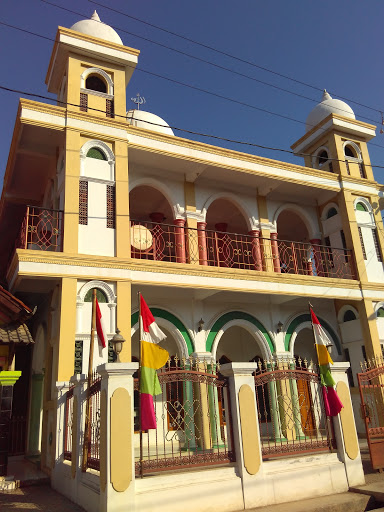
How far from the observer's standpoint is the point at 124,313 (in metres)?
8.00

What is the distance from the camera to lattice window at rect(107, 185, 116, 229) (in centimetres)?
855

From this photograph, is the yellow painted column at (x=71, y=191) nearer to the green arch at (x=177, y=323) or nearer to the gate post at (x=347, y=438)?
the green arch at (x=177, y=323)

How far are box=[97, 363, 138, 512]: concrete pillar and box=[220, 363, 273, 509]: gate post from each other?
1411mm

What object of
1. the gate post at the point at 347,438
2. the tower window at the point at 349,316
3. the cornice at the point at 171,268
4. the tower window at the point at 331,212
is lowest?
the gate post at the point at 347,438

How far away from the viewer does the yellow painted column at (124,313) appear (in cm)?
784

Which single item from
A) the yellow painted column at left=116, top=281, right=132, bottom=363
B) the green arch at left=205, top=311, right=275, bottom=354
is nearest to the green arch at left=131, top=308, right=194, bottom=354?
the green arch at left=205, top=311, right=275, bottom=354

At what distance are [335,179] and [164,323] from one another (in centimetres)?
618

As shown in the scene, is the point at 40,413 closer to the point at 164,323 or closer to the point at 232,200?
the point at 164,323

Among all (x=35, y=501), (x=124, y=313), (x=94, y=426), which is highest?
(x=124, y=313)

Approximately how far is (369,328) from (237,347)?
3.46 meters

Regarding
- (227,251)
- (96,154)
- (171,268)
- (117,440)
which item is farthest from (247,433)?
(96,154)

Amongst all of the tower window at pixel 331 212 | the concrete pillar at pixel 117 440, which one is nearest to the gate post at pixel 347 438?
the concrete pillar at pixel 117 440

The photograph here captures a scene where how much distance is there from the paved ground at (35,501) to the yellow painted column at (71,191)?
12.6 feet

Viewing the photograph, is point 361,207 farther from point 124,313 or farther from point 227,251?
point 124,313
